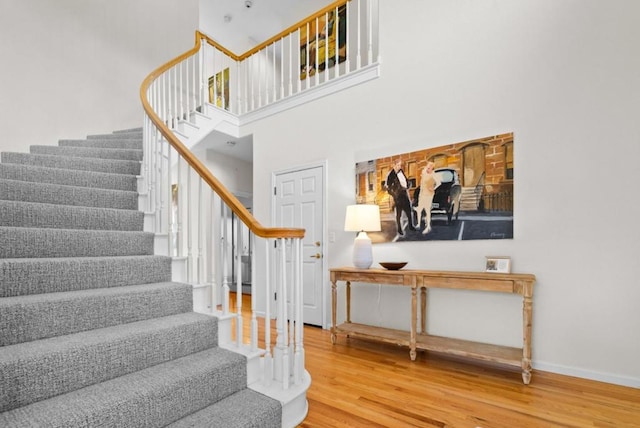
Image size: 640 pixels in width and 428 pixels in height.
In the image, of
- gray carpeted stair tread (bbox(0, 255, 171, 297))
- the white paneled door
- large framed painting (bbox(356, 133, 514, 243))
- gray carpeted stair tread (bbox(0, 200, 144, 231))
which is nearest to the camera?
gray carpeted stair tread (bbox(0, 255, 171, 297))

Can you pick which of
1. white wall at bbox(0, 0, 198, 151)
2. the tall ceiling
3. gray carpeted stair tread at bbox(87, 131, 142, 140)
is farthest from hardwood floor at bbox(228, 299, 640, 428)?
the tall ceiling

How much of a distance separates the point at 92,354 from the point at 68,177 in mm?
1947

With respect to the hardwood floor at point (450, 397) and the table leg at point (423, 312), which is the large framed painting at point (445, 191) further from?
the hardwood floor at point (450, 397)

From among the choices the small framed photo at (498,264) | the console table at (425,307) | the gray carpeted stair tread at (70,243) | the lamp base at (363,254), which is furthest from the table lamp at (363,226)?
the gray carpeted stair tread at (70,243)

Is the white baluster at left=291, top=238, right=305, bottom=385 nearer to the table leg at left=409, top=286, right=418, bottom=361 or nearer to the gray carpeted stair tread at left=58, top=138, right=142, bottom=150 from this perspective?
the table leg at left=409, top=286, right=418, bottom=361

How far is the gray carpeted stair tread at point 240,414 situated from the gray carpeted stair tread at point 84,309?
27.1 inches

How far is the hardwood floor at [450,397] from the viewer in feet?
6.38

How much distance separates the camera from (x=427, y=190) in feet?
10.6

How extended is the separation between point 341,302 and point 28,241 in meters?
2.89

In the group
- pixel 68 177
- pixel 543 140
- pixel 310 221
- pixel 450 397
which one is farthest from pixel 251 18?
pixel 450 397

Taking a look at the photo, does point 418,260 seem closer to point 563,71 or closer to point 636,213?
point 636,213

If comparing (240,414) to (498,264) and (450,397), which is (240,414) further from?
(498,264)

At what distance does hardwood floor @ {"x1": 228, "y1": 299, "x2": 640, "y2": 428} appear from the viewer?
6.38ft

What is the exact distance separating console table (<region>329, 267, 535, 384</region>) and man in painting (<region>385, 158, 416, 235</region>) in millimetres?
582
